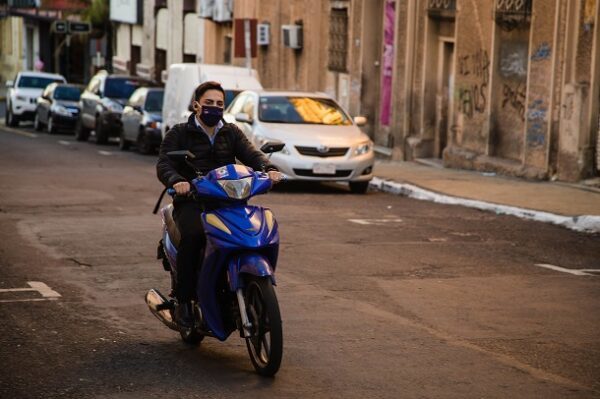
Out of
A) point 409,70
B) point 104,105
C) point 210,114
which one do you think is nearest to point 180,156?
point 210,114

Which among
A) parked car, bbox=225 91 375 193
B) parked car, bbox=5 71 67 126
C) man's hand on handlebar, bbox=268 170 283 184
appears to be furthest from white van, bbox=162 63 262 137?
man's hand on handlebar, bbox=268 170 283 184

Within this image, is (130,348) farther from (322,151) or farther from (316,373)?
(322,151)

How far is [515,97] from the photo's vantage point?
23.6m

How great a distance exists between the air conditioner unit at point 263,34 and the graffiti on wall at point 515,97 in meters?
15.7

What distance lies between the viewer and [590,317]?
9.99 meters

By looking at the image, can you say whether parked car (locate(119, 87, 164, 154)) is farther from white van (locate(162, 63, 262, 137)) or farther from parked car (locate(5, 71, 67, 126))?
parked car (locate(5, 71, 67, 126))

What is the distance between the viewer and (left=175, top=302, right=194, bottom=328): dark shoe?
28.1 feet

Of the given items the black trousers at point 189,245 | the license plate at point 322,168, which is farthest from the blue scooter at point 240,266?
the license plate at point 322,168

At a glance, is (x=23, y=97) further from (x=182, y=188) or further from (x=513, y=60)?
(x=182, y=188)

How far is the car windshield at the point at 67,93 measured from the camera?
133 ft

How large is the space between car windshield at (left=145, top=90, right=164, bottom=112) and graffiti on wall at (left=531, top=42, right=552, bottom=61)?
11796 mm

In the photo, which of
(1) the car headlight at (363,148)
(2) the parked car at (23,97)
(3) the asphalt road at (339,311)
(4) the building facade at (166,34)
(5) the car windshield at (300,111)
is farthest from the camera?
(4) the building facade at (166,34)

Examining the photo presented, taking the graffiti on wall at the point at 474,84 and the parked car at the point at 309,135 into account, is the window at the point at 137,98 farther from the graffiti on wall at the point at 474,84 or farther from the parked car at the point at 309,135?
the parked car at the point at 309,135

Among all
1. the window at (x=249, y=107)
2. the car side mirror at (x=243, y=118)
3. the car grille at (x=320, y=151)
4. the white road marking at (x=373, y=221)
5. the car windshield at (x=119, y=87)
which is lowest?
the white road marking at (x=373, y=221)
